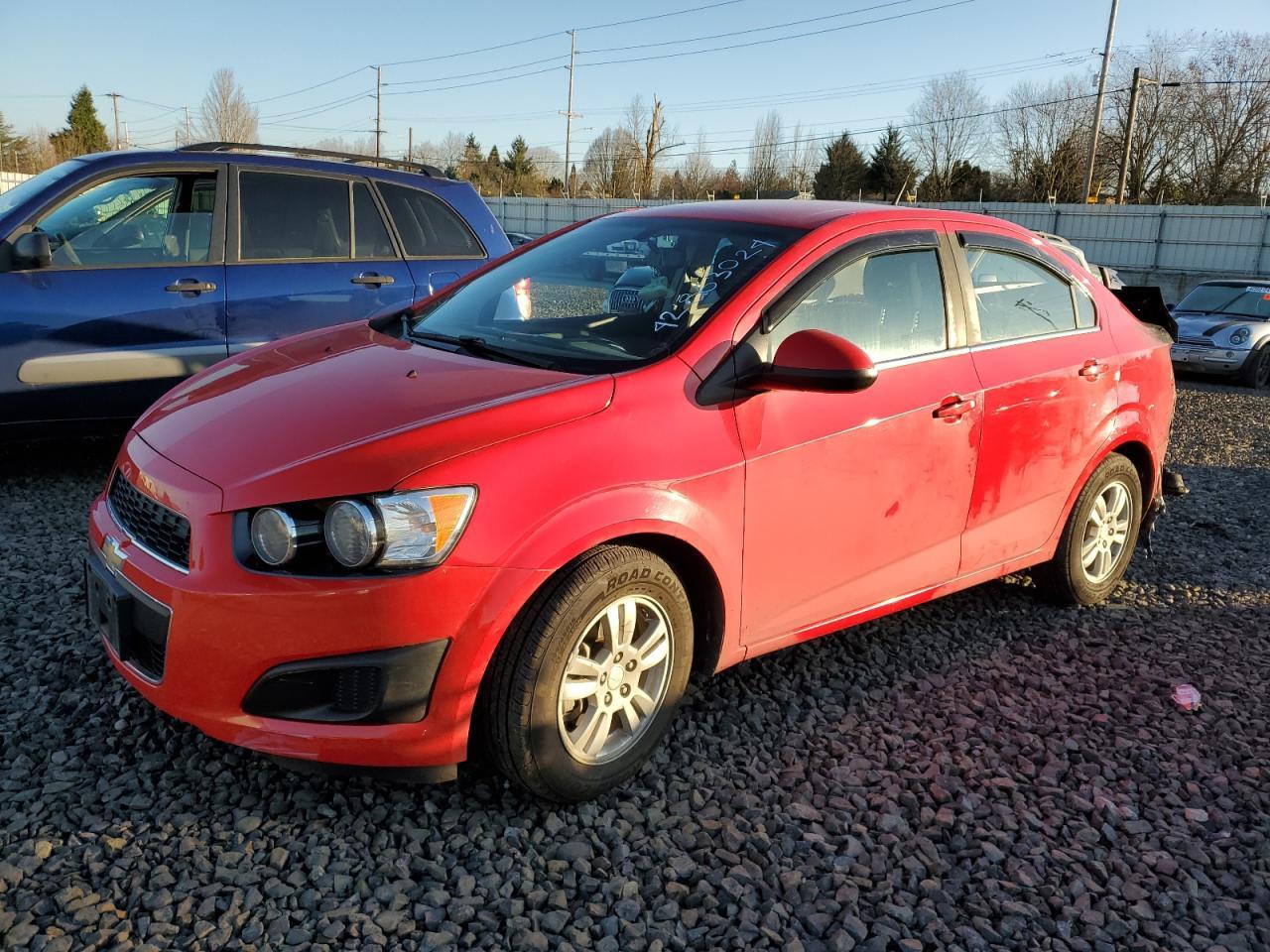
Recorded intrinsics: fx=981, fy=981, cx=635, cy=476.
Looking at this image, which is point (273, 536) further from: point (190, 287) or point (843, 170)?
point (843, 170)

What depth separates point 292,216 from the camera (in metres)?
5.98

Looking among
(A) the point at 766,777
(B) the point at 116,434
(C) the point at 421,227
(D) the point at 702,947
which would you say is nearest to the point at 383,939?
(D) the point at 702,947

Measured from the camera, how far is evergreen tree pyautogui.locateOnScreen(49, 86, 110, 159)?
67.7 metres

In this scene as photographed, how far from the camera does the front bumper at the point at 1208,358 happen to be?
42.8ft

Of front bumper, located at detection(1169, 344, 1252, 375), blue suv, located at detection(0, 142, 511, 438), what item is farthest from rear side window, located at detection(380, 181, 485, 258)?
front bumper, located at detection(1169, 344, 1252, 375)

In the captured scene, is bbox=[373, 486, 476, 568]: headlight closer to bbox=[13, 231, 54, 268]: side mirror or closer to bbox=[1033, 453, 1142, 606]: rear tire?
bbox=[1033, 453, 1142, 606]: rear tire

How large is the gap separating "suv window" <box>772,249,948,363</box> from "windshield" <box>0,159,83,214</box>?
175 inches

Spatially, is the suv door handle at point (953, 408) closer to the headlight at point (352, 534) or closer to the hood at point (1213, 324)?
the headlight at point (352, 534)

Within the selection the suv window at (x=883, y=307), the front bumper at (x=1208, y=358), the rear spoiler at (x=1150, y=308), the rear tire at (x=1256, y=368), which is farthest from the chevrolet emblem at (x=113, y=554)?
the rear tire at (x=1256, y=368)

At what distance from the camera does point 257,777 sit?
2834 mm

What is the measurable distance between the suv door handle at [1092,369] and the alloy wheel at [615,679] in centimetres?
232

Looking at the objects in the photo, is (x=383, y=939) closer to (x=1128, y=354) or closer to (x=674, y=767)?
(x=674, y=767)

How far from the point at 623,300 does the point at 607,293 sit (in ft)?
0.45

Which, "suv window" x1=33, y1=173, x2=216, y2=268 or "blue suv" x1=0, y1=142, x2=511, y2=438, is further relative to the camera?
"suv window" x1=33, y1=173, x2=216, y2=268
